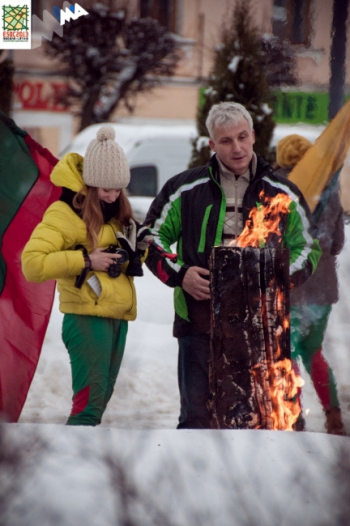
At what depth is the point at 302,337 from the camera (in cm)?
454

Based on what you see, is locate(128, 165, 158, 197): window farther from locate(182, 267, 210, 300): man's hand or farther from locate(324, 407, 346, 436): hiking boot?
locate(182, 267, 210, 300): man's hand

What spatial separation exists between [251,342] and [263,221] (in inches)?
30.0

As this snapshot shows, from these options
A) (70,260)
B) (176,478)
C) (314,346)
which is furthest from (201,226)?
(176,478)

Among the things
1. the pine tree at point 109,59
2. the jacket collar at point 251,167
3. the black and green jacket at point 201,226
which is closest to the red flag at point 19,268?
the black and green jacket at point 201,226

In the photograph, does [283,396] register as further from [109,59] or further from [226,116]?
[109,59]

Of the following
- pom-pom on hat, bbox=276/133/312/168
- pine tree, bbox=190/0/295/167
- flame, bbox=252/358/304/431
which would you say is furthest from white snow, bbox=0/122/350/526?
pine tree, bbox=190/0/295/167

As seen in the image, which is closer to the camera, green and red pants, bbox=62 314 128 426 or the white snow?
the white snow

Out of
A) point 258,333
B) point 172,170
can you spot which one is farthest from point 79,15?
point 258,333

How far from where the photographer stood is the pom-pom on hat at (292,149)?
186 inches

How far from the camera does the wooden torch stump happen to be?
2932 millimetres

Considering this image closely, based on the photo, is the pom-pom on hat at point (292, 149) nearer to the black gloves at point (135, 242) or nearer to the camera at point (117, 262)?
the black gloves at point (135, 242)

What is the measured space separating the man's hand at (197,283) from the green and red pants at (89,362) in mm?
385

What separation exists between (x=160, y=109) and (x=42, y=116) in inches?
44.7

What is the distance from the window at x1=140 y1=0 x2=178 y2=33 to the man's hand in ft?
11.0
